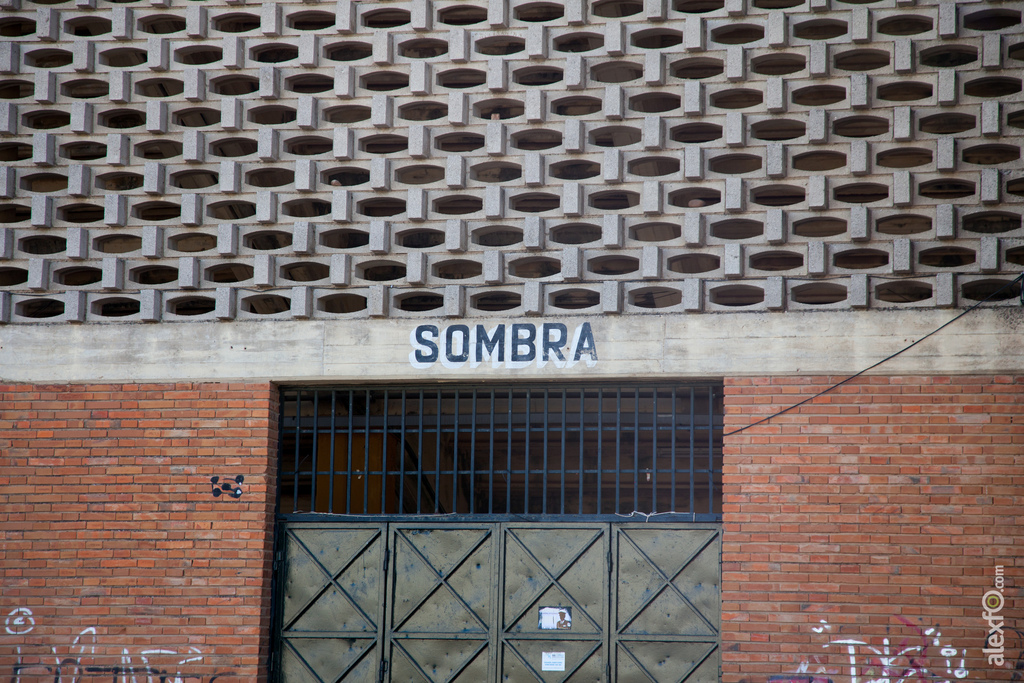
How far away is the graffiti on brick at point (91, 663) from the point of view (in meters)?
9.95

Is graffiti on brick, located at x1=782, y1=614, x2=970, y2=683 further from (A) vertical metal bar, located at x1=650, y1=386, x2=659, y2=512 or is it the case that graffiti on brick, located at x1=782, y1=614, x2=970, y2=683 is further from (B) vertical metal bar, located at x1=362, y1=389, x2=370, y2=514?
(B) vertical metal bar, located at x1=362, y1=389, x2=370, y2=514

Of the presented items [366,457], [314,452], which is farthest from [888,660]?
[314,452]

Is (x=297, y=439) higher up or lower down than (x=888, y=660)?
higher up

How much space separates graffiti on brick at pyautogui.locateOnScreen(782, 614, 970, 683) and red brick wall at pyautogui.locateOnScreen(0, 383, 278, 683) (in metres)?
5.10

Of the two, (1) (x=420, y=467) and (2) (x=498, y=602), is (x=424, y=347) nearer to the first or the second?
(1) (x=420, y=467)

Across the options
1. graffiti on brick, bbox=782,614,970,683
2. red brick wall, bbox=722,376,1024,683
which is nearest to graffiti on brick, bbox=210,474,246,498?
red brick wall, bbox=722,376,1024,683

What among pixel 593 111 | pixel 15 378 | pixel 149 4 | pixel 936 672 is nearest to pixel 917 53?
pixel 593 111

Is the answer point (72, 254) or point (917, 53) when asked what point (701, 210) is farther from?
point (72, 254)

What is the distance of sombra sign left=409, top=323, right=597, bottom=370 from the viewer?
9.99 meters

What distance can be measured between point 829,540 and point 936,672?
54.7 inches

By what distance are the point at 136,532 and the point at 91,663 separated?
4.20ft

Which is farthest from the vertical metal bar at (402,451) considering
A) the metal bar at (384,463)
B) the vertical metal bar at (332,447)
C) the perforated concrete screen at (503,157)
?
the perforated concrete screen at (503,157)

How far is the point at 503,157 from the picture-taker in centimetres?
1041

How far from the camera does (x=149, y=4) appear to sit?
1099cm
